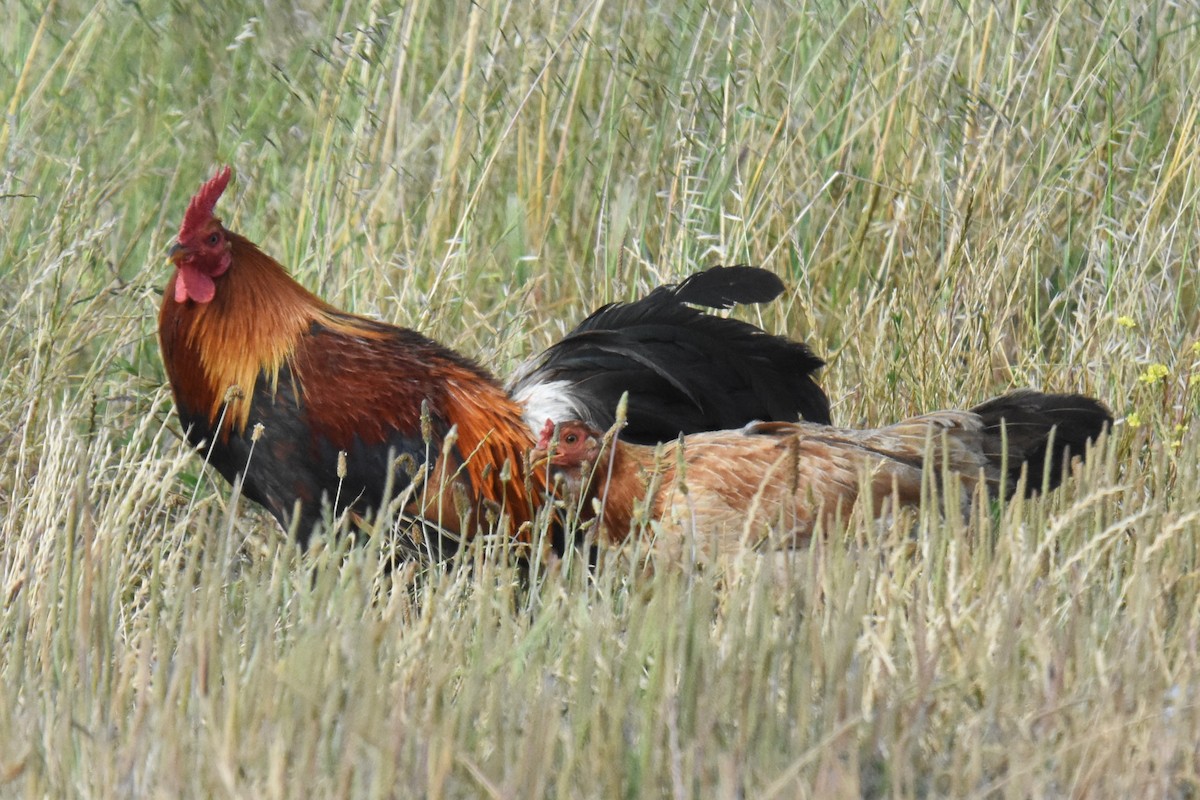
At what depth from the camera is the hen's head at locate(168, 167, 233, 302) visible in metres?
3.93

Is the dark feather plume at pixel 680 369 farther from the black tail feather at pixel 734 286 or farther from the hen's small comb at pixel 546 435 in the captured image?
the hen's small comb at pixel 546 435

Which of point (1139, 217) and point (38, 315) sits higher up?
point (1139, 217)

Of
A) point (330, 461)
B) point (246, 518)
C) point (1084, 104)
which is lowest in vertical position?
point (246, 518)

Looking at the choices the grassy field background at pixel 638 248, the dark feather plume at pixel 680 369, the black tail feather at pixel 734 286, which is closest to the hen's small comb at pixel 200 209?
the grassy field background at pixel 638 248

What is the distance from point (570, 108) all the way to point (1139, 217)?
188 centimetres

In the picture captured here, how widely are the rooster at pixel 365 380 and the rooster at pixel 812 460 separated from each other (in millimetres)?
220

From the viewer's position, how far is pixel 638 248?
4.86 meters

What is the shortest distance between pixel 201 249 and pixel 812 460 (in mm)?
1667

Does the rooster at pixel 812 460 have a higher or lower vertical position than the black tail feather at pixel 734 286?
lower

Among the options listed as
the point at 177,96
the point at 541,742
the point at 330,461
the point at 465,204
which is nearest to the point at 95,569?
the point at 541,742

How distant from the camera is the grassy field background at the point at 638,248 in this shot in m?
2.62

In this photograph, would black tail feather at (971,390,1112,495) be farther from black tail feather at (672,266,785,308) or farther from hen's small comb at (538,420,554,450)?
hen's small comb at (538,420,554,450)

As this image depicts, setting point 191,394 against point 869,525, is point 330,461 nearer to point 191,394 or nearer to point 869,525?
point 191,394

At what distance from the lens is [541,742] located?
2080mm
